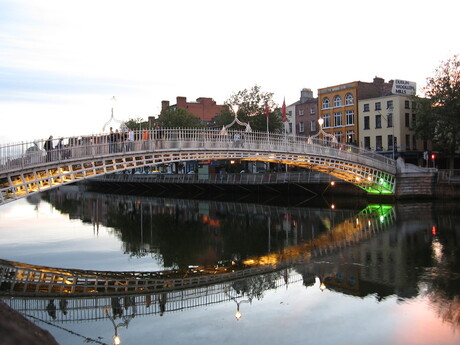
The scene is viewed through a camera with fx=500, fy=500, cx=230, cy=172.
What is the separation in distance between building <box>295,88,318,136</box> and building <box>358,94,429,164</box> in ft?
23.8

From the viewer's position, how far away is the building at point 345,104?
52688 millimetres

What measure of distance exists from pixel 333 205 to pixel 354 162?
4.30 meters

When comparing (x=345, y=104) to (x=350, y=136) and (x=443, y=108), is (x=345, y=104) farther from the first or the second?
(x=443, y=108)

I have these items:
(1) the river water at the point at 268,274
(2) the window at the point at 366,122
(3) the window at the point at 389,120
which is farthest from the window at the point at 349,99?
(1) the river water at the point at 268,274

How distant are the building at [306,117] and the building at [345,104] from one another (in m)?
1.54

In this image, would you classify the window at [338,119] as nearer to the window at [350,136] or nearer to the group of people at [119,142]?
the window at [350,136]

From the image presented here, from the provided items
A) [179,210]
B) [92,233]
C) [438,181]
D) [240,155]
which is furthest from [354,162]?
[92,233]

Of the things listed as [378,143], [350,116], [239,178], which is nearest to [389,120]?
[378,143]

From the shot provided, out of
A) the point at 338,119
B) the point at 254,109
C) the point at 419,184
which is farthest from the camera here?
the point at 338,119

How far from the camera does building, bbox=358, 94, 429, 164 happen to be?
48.5m

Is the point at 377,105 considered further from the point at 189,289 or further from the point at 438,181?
the point at 189,289

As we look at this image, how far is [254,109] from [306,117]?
11793 mm

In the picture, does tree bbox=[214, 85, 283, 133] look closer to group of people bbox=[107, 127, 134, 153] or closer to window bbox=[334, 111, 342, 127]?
window bbox=[334, 111, 342, 127]

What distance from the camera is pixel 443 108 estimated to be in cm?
3912
